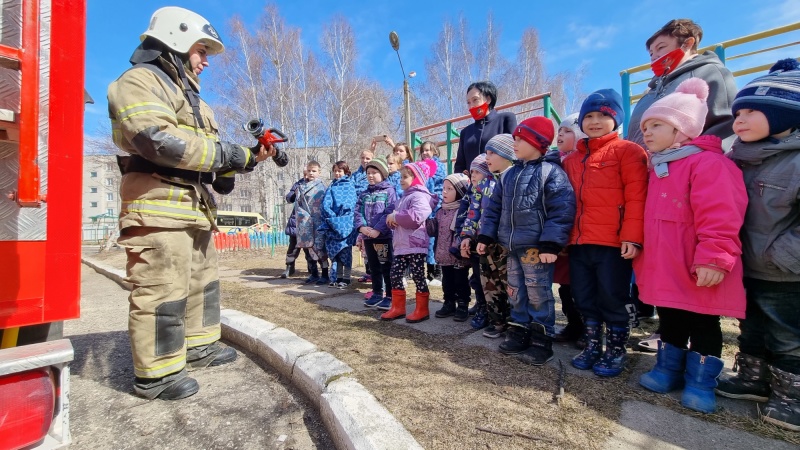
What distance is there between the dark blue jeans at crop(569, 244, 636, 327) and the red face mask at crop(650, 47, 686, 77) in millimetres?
1420

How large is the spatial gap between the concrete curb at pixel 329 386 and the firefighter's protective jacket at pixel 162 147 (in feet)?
1.60

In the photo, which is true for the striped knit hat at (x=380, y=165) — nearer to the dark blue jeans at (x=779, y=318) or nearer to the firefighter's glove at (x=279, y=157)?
the firefighter's glove at (x=279, y=157)

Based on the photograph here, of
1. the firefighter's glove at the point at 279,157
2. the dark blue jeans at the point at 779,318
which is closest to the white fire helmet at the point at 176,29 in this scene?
the firefighter's glove at the point at 279,157

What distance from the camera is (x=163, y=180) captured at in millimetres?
2225

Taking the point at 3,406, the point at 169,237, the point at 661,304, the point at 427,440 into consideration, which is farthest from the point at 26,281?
the point at 661,304

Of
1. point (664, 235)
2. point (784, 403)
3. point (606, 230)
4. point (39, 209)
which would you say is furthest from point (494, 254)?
point (39, 209)

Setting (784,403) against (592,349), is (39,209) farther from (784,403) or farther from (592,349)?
(784,403)

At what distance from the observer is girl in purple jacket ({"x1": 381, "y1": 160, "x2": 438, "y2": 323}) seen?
11.7 ft

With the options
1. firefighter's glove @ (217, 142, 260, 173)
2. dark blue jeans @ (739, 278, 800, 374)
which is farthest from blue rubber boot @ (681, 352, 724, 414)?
firefighter's glove @ (217, 142, 260, 173)

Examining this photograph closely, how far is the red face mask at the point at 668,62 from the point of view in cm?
261

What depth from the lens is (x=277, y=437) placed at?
1.78 metres

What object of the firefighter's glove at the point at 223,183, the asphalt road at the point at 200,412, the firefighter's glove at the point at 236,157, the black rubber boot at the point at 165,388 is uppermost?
the firefighter's glove at the point at 236,157

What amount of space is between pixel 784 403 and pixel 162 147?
10.7 ft

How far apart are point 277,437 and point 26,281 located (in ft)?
3.93
